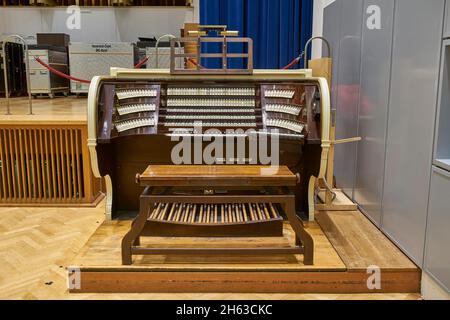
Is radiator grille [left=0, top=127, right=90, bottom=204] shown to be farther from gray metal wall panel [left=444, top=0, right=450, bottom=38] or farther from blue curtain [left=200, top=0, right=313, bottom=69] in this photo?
Answer: blue curtain [left=200, top=0, right=313, bottom=69]

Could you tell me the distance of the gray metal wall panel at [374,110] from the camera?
9.73 feet

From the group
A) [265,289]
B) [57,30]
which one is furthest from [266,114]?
[57,30]

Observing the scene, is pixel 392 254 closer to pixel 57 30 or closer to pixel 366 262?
pixel 366 262

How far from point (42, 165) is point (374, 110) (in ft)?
8.86

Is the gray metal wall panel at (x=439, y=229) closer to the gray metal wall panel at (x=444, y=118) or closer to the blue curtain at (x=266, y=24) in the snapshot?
the gray metal wall panel at (x=444, y=118)

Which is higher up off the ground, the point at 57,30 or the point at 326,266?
the point at 57,30

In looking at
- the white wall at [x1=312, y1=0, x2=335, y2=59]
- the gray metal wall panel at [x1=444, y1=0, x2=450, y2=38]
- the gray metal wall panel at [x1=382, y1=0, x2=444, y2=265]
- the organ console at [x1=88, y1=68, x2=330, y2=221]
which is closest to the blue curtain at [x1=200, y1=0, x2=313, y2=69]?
the white wall at [x1=312, y1=0, x2=335, y2=59]

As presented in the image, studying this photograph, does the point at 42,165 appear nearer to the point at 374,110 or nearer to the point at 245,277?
the point at 245,277

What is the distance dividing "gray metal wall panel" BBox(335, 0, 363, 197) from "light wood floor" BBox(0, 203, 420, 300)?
1557 millimetres

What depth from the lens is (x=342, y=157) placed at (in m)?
4.08

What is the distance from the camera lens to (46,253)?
2992 mm

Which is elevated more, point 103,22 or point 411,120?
point 103,22

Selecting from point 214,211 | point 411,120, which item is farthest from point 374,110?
point 214,211
